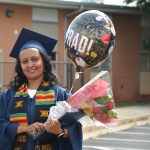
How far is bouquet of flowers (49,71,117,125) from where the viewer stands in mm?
3334

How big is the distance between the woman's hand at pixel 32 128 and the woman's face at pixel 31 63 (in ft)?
1.19

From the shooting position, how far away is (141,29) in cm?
2220

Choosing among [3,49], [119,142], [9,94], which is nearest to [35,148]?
[9,94]

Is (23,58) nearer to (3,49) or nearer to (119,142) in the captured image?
(119,142)

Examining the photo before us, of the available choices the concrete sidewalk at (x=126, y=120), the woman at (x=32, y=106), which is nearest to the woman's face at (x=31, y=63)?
the woman at (x=32, y=106)

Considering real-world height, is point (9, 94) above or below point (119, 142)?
above

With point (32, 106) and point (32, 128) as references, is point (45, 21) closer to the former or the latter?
point (32, 106)

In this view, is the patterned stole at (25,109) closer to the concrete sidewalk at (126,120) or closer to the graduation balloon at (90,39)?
the graduation balloon at (90,39)

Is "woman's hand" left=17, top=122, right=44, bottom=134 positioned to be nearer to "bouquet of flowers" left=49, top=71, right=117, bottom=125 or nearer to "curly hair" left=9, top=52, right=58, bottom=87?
"bouquet of flowers" left=49, top=71, right=117, bottom=125

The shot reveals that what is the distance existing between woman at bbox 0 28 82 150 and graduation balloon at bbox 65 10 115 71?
9.9 inches

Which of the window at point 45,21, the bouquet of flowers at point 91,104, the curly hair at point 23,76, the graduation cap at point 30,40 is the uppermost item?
the window at point 45,21

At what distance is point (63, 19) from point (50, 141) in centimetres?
1571

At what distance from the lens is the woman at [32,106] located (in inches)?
139

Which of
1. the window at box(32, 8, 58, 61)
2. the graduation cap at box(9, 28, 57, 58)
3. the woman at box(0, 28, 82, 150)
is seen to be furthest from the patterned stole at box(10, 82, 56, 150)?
the window at box(32, 8, 58, 61)
